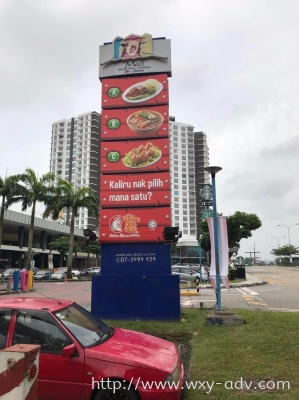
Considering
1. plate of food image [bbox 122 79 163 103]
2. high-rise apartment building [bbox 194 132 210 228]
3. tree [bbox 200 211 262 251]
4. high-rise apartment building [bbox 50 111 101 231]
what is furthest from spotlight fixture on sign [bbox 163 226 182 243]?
high-rise apartment building [bbox 194 132 210 228]

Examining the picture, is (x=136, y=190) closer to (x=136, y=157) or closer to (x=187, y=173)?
(x=136, y=157)

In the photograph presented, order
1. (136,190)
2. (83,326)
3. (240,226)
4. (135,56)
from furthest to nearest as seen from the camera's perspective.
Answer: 1. (240,226)
2. (135,56)
3. (136,190)
4. (83,326)

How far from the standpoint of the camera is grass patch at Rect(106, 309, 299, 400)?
470cm

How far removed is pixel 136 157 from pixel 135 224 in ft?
7.21

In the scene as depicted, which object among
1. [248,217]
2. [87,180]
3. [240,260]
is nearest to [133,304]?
[240,260]

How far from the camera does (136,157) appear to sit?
1116 cm

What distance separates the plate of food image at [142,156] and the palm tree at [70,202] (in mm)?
22825

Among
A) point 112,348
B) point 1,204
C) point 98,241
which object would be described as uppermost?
point 1,204

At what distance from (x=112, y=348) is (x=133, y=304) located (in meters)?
5.75

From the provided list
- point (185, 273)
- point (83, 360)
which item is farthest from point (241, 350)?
point (185, 273)

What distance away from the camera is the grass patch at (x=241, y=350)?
4.70 m

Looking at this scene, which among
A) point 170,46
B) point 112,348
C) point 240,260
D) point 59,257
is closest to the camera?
point 112,348

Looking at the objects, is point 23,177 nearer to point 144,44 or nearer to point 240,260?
point 144,44

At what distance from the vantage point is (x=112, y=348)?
4.30m
